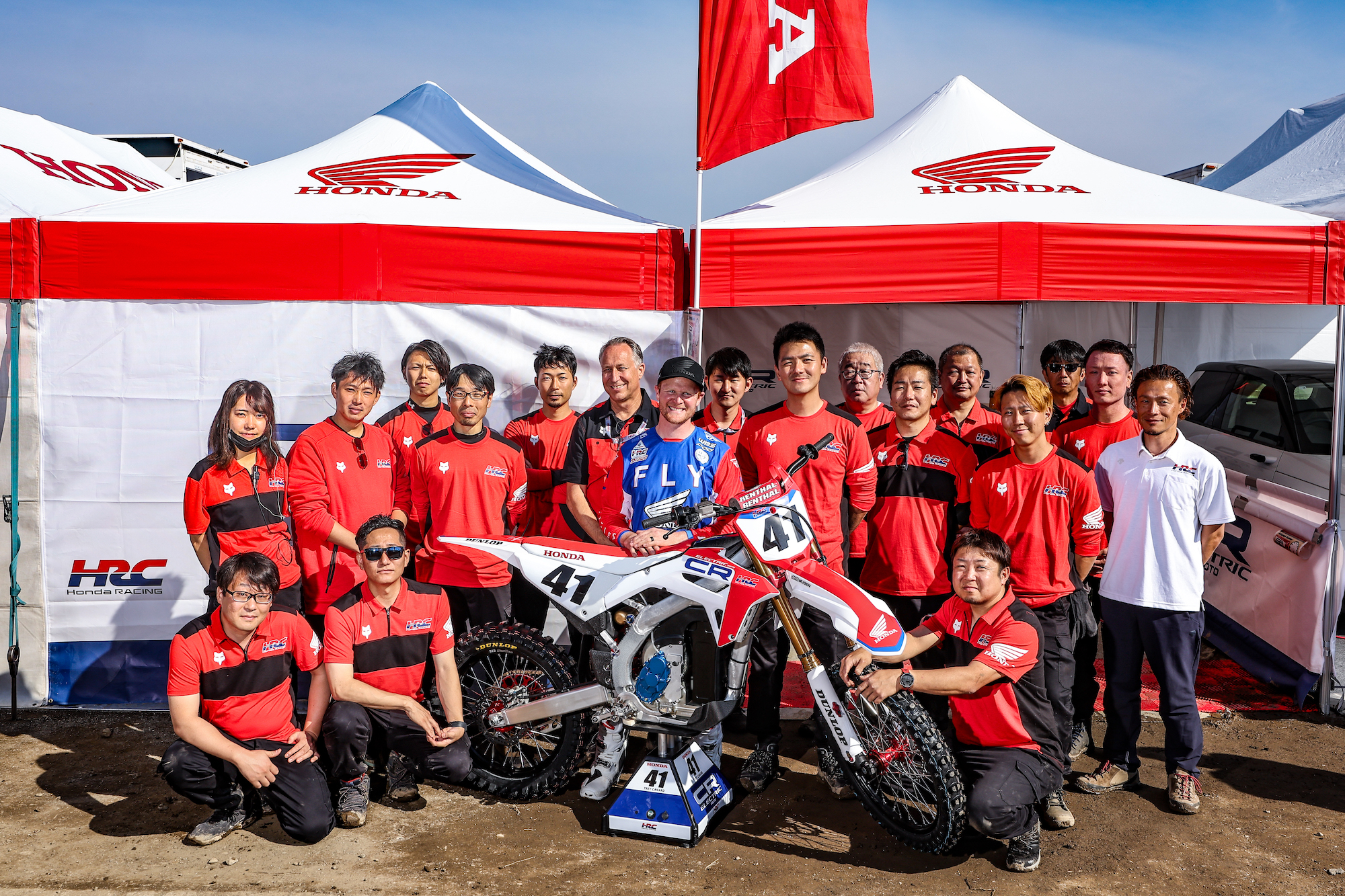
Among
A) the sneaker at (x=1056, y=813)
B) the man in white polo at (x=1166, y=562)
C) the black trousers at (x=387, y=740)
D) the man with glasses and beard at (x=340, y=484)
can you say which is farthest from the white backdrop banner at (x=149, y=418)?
the sneaker at (x=1056, y=813)

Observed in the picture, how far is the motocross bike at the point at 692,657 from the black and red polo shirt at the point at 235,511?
2.70ft

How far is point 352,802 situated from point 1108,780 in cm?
291

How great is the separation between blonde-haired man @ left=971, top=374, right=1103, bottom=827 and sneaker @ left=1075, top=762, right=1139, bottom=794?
27cm

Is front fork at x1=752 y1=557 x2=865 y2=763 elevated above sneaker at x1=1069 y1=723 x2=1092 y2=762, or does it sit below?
above

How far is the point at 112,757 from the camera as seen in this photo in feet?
13.3

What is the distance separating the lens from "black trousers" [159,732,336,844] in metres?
3.27

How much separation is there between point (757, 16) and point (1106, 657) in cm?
331

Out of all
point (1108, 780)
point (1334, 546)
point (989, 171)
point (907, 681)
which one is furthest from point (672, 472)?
point (1334, 546)

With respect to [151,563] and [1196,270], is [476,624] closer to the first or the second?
[151,563]

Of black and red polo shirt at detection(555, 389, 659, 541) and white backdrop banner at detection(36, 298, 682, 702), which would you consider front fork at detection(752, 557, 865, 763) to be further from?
white backdrop banner at detection(36, 298, 682, 702)

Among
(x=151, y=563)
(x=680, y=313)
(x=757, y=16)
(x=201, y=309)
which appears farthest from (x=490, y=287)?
(x=151, y=563)

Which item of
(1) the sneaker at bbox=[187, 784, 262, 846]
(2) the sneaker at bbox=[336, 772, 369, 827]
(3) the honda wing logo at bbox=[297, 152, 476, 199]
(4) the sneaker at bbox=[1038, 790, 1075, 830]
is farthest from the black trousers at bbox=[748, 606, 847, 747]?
(3) the honda wing logo at bbox=[297, 152, 476, 199]

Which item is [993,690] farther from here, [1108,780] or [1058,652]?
[1108,780]

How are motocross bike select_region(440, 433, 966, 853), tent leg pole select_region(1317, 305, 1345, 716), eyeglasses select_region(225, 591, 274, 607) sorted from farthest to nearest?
tent leg pole select_region(1317, 305, 1345, 716) < eyeglasses select_region(225, 591, 274, 607) < motocross bike select_region(440, 433, 966, 853)
